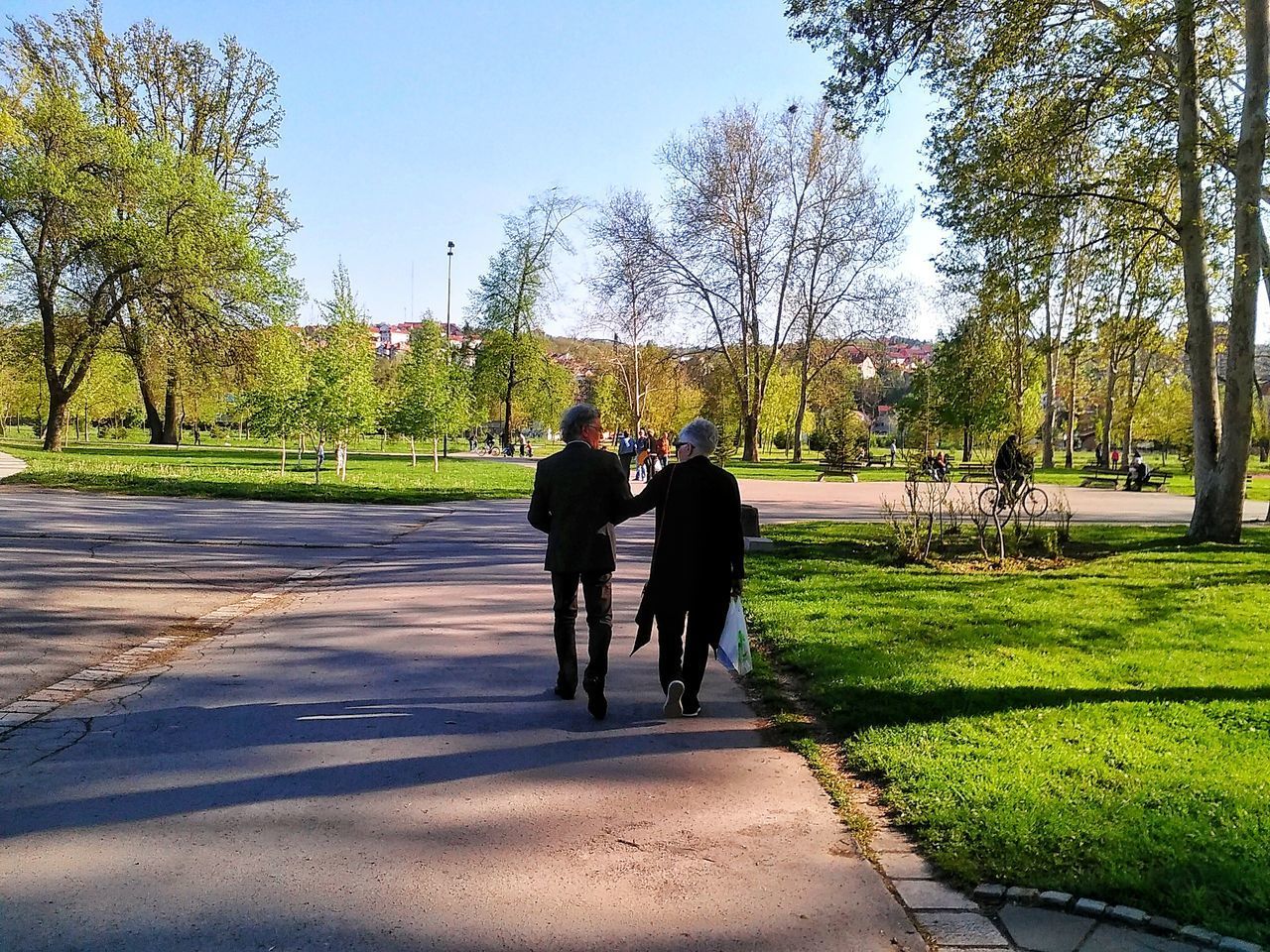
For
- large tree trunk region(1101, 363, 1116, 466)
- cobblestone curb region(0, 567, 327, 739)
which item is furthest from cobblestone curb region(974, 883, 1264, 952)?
large tree trunk region(1101, 363, 1116, 466)

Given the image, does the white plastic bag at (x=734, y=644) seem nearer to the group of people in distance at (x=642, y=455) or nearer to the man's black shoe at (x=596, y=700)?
the man's black shoe at (x=596, y=700)

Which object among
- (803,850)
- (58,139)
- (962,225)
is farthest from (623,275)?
(803,850)

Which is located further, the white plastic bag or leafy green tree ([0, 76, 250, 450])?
leafy green tree ([0, 76, 250, 450])

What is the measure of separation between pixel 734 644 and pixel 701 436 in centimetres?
122

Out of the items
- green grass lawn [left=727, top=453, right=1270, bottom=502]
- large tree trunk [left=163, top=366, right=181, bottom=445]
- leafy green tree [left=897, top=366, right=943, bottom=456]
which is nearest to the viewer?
green grass lawn [left=727, top=453, right=1270, bottom=502]

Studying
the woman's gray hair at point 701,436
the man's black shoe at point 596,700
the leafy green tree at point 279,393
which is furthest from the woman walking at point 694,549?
the leafy green tree at point 279,393

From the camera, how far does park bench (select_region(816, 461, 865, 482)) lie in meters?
36.4

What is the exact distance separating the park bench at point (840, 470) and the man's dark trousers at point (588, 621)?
98.7 feet

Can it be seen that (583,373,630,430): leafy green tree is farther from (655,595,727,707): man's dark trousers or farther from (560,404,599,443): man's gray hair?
(655,595,727,707): man's dark trousers

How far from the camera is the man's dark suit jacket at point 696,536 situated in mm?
5383

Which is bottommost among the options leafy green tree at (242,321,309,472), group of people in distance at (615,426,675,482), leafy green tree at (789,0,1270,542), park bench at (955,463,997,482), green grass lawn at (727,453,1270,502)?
green grass lawn at (727,453,1270,502)

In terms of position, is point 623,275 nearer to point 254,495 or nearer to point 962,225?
point 254,495

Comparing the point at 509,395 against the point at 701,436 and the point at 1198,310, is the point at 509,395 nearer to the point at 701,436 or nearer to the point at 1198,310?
the point at 1198,310

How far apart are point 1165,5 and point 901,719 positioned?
12.5 m
